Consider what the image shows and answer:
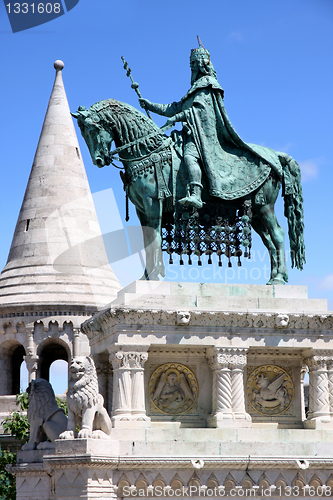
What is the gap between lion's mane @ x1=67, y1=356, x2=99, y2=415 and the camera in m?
16.7

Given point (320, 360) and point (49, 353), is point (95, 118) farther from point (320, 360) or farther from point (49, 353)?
point (49, 353)

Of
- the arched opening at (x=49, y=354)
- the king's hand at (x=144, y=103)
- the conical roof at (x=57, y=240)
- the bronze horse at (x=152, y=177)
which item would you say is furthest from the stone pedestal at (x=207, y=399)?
the conical roof at (x=57, y=240)

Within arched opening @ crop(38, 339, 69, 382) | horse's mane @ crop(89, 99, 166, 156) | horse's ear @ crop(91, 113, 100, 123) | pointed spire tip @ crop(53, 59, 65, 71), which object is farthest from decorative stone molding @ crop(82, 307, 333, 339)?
pointed spire tip @ crop(53, 59, 65, 71)

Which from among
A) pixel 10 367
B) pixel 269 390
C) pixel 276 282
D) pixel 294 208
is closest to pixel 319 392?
pixel 269 390

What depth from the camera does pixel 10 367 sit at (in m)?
40.2

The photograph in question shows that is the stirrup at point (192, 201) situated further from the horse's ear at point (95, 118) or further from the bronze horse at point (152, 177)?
the horse's ear at point (95, 118)

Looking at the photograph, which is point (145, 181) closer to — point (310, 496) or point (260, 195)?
point (260, 195)

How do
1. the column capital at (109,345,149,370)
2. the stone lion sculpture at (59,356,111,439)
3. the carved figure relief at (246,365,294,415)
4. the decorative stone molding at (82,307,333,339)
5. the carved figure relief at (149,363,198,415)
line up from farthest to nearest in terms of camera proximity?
1. the carved figure relief at (246,365,294,415)
2. the carved figure relief at (149,363,198,415)
3. the decorative stone molding at (82,307,333,339)
4. the column capital at (109,345,149,370)
5. the stone lion sculpture at (59,356,111,439)

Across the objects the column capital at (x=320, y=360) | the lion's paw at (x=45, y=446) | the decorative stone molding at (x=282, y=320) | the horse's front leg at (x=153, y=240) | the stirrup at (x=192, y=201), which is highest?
the stirrup at (x=192, y=201)

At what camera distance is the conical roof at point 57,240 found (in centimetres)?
3938

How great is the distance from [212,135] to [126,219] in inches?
101

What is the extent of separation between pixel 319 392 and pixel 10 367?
24.4 m

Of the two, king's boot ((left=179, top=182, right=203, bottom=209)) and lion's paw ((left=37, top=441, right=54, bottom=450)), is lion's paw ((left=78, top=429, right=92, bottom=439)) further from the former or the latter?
king's boot ((left=179, top=182, right=203, bottom=209))

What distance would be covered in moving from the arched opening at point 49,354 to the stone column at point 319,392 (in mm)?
Answer: 22001
